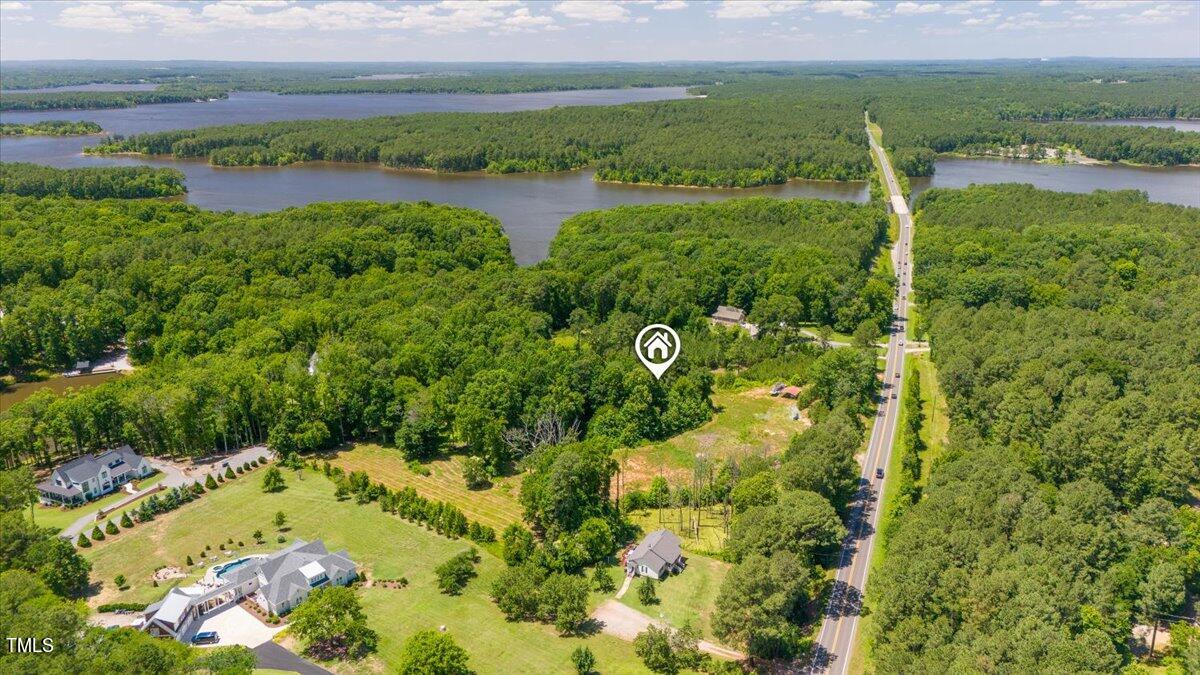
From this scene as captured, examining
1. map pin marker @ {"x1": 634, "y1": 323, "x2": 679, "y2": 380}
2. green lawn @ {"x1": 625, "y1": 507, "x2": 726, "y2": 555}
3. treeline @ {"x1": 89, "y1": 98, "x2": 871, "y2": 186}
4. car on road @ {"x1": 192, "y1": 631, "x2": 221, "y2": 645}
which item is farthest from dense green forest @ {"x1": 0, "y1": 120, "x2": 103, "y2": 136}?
green lawn @ {"x1": 625, "y1": 507, "x2": 726, "y2": 555}

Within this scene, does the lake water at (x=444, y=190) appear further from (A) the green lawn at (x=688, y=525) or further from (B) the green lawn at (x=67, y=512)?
(B) the green lawn at (x=67, y=512)

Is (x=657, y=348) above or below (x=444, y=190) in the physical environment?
below

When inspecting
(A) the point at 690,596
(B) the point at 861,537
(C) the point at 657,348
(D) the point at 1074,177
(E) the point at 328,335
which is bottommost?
(A) the point at 690,596

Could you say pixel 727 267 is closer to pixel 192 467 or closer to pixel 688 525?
pixel 688 525

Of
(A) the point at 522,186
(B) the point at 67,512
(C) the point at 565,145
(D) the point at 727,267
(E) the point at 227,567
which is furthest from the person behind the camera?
(C) the point at 565,145

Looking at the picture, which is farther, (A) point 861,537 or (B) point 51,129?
(B) point 51,129

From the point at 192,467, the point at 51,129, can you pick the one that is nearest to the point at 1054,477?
the point at 192,467
